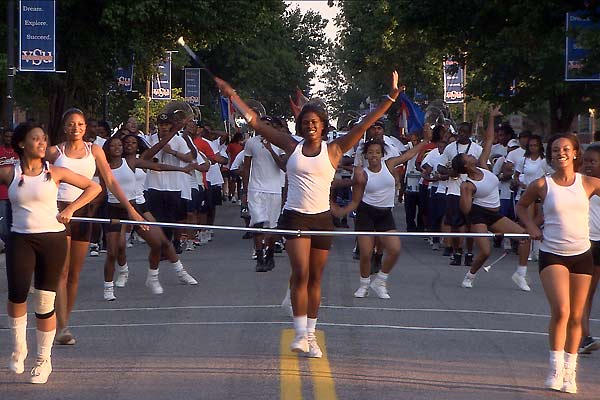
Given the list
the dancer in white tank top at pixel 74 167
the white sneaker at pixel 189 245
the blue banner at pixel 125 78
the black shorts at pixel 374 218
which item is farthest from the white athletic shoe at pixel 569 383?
the blue banner at pixel 125 78

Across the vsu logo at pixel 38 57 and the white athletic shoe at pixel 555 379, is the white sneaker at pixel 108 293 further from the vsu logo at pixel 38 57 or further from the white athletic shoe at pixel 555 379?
the vsu logo at pixel 38 57

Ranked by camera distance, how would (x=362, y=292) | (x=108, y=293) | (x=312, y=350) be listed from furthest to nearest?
(x=362, y=292) < (x=108, y=293) < (x=312, y=350)

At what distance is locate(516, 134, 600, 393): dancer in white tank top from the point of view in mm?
8516

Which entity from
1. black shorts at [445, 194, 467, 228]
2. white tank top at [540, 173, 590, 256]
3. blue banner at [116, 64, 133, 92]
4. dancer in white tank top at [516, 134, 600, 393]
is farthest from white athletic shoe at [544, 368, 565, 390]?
blue banner at [116, 64, 133, 92]

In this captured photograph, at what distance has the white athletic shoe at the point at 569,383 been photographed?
8.41 metres

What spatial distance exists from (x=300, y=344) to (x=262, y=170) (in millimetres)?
7345

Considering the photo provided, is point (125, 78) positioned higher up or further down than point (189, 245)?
higher up

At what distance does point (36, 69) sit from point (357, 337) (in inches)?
646

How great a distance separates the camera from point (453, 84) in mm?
39656

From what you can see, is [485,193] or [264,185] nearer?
[485,193]

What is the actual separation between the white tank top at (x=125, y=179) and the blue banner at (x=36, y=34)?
11903 millimetres

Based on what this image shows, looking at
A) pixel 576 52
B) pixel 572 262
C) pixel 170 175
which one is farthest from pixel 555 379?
pixel 576 52

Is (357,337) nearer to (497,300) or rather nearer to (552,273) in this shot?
(552,273)

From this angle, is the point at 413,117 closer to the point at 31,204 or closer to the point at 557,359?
the point at 557,359
